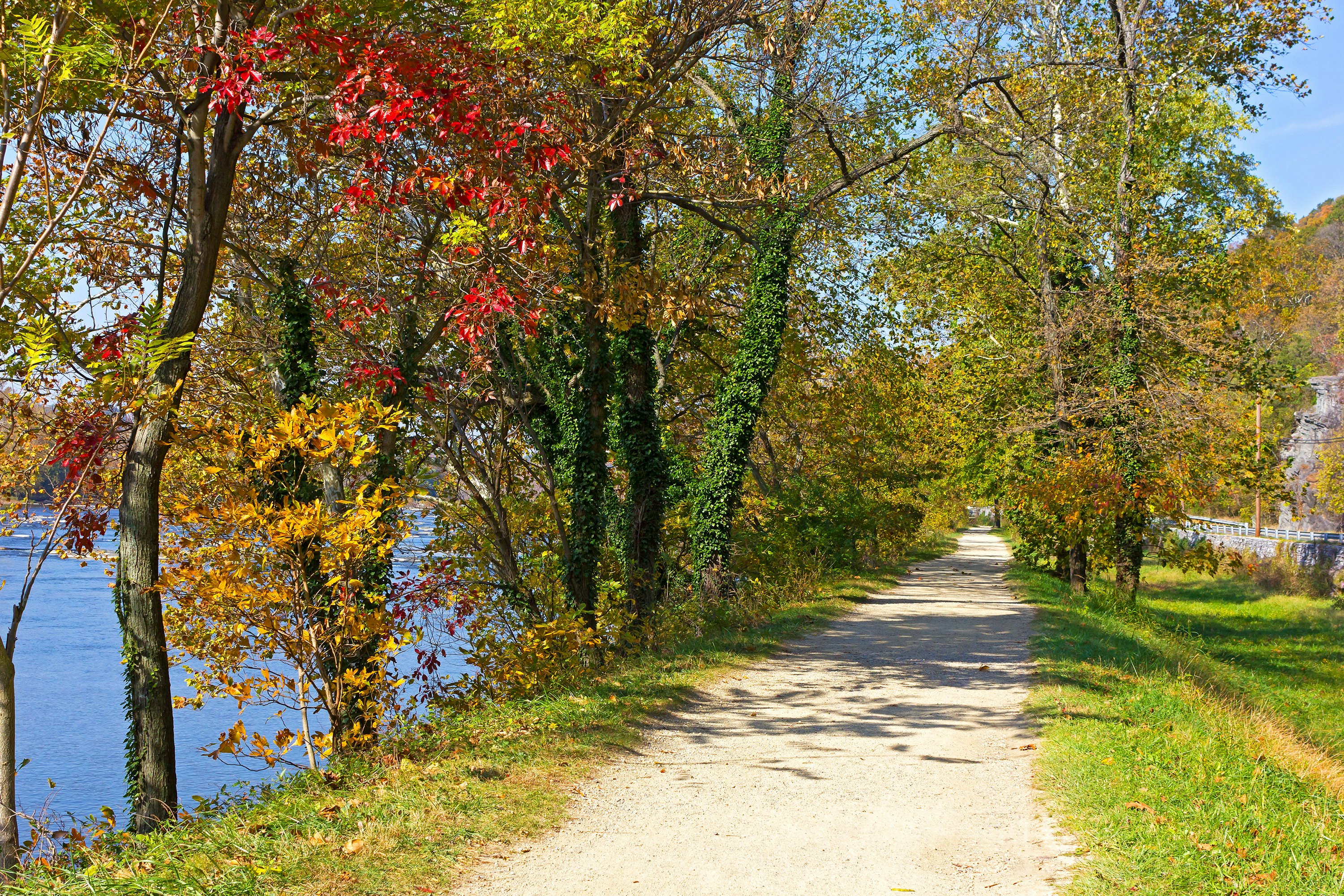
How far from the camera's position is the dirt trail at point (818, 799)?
4.88 meters

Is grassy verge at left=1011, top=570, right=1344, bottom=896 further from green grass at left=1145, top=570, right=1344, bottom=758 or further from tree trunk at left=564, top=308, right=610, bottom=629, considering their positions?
tree trunk at left=564, top=308, right=610, bottom=629

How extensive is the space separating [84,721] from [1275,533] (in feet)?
170

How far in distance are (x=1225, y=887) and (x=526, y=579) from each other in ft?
36.6

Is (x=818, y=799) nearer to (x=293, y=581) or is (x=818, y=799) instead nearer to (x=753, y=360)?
(x=293, y=581)

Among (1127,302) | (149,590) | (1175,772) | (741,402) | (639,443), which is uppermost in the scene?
(1127,302)

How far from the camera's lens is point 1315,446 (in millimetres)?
51812

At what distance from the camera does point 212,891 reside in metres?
4.23

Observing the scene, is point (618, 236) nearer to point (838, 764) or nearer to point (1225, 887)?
point (838, 764)

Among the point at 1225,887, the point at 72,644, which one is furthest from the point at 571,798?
the point at 72,644

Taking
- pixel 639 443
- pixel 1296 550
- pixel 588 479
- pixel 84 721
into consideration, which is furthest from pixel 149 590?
pixel 1296 550

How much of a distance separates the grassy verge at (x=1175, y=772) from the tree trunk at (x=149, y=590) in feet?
21.0

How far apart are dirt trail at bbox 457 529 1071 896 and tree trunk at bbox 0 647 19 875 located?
117 inches

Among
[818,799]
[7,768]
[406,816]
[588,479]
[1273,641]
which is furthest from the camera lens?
[1273,641]

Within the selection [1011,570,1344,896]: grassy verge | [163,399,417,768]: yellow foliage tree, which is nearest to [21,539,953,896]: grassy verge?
[163,399,417,768]: yellow foliage tree
